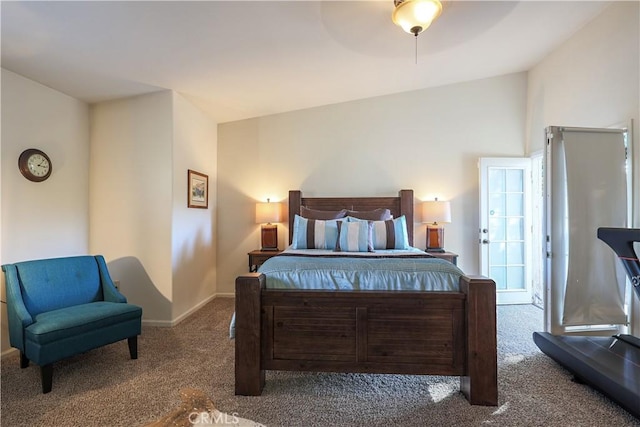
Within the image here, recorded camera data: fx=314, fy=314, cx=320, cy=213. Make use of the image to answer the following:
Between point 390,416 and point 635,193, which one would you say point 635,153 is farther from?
point 390,416

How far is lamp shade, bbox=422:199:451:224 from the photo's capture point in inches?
161

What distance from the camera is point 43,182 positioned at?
9.97ft

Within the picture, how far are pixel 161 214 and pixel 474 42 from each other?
381 cm

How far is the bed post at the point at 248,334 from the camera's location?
2.07 meters

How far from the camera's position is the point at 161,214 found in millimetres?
3469

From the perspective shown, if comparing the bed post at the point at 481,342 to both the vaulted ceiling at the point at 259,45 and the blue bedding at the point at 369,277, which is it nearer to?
the blue bedding at the point at 369,277

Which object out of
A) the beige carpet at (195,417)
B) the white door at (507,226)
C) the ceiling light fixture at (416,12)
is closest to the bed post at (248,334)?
the beige carpet at (195,417)

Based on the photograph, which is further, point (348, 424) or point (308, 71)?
point (308, 71)

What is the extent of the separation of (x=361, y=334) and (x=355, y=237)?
143 centimetres

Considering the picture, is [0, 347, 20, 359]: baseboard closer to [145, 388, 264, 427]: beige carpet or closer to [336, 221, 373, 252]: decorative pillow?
[145, 388, 264, 427]: beige carpet

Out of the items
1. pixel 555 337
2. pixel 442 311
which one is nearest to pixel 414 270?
pixel 442 311

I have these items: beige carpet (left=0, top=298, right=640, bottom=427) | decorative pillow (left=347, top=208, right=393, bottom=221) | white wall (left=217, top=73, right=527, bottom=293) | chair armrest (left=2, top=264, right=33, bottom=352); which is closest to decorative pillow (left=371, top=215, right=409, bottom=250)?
decorative pillow (left=347, top=208, right=393, bottom=221)

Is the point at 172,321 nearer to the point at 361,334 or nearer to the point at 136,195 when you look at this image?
the point at 136,195

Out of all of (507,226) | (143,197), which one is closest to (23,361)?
(143,197)
